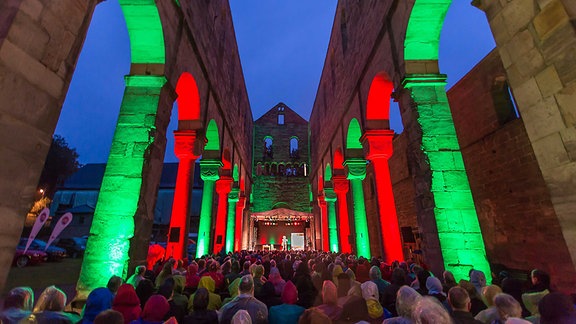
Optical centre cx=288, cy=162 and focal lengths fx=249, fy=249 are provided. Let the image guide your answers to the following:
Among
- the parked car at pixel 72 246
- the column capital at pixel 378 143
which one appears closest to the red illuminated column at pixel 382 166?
the column capital at pixel 378 143

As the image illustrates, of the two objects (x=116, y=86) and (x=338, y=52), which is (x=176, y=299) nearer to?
(x=338, y=52)

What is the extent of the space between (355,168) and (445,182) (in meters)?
6.02

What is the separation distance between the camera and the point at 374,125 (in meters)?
7.95

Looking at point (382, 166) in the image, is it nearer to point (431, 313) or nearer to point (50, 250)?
point (431, 313)

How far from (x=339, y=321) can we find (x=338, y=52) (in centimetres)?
1320

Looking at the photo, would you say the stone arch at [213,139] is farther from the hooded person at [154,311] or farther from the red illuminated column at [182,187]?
the hooded person at [154,311]

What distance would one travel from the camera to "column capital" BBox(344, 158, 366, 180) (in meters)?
10.4

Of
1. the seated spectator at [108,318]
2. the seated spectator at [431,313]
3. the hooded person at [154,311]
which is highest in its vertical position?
the seated spectator at [431,313]

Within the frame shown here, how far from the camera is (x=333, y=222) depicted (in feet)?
48.5

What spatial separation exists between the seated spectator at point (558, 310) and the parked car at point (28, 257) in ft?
48.6

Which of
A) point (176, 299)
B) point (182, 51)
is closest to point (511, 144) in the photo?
point (176, 299)

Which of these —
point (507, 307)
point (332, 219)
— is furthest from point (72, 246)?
point (507, 307)

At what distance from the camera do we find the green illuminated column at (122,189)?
3855mm

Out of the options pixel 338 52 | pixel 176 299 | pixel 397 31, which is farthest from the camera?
pixel 338 52
